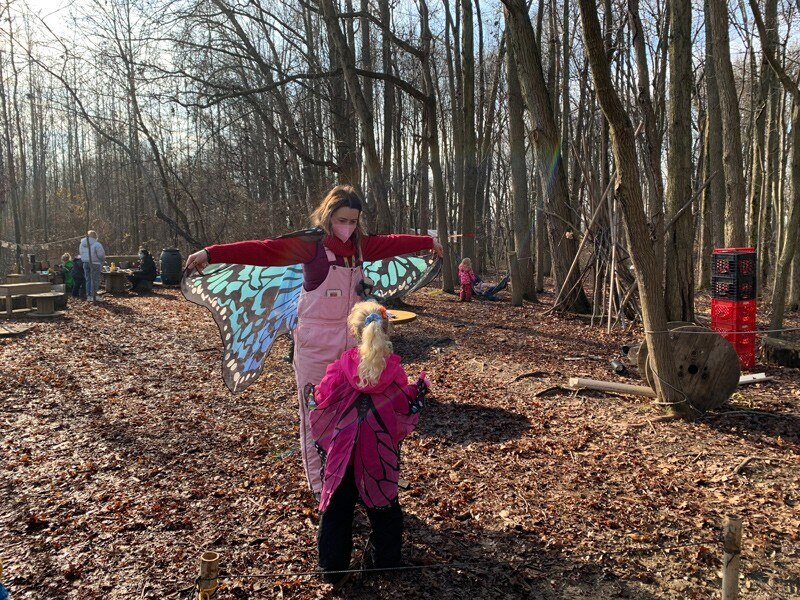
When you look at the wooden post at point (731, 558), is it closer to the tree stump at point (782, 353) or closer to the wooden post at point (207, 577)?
the wooden post at point (207, 577)

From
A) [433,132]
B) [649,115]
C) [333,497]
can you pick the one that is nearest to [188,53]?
[433,132]

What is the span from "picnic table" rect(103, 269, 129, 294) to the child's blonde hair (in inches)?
620

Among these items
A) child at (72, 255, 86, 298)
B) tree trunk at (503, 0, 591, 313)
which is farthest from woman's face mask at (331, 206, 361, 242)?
child at (72, 255, 86, 298)

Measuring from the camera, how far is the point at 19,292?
12.4m

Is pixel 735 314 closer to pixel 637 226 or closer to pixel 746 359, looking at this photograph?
pixel 746 359

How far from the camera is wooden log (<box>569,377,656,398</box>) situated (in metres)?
5.49

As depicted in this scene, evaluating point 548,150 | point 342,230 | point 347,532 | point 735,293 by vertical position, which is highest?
point 548,150

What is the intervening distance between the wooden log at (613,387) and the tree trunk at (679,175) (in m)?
3.10

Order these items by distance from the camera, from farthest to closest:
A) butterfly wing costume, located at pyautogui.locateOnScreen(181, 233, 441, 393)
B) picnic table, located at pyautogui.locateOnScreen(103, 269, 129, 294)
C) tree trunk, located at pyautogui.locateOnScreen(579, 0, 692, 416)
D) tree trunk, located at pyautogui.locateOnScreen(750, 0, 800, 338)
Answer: picnic table, located at pyautogui.locateOnScreen(103, 269, 129, 294)
tree trunk, located at pyautogui.locateOnScreen(750, 0, 800, 338)
tree trunk, located at pyautogui.locateOnScreen(579, 0, 692, 416)
butterfly wing costume, located at pyautogui.locateOnScreen(181, 233, 441, 393)

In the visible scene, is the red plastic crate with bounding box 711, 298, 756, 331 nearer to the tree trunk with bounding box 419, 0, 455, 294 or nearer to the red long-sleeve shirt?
the red long-sleeve shirt

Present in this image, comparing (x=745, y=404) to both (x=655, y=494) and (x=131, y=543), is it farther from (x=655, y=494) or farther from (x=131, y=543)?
(x=131, y=543)

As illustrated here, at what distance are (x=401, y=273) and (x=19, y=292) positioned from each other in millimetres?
11643

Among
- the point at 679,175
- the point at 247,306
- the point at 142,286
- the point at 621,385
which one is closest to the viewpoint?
the point at 247,306

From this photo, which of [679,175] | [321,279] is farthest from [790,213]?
[321,279]
